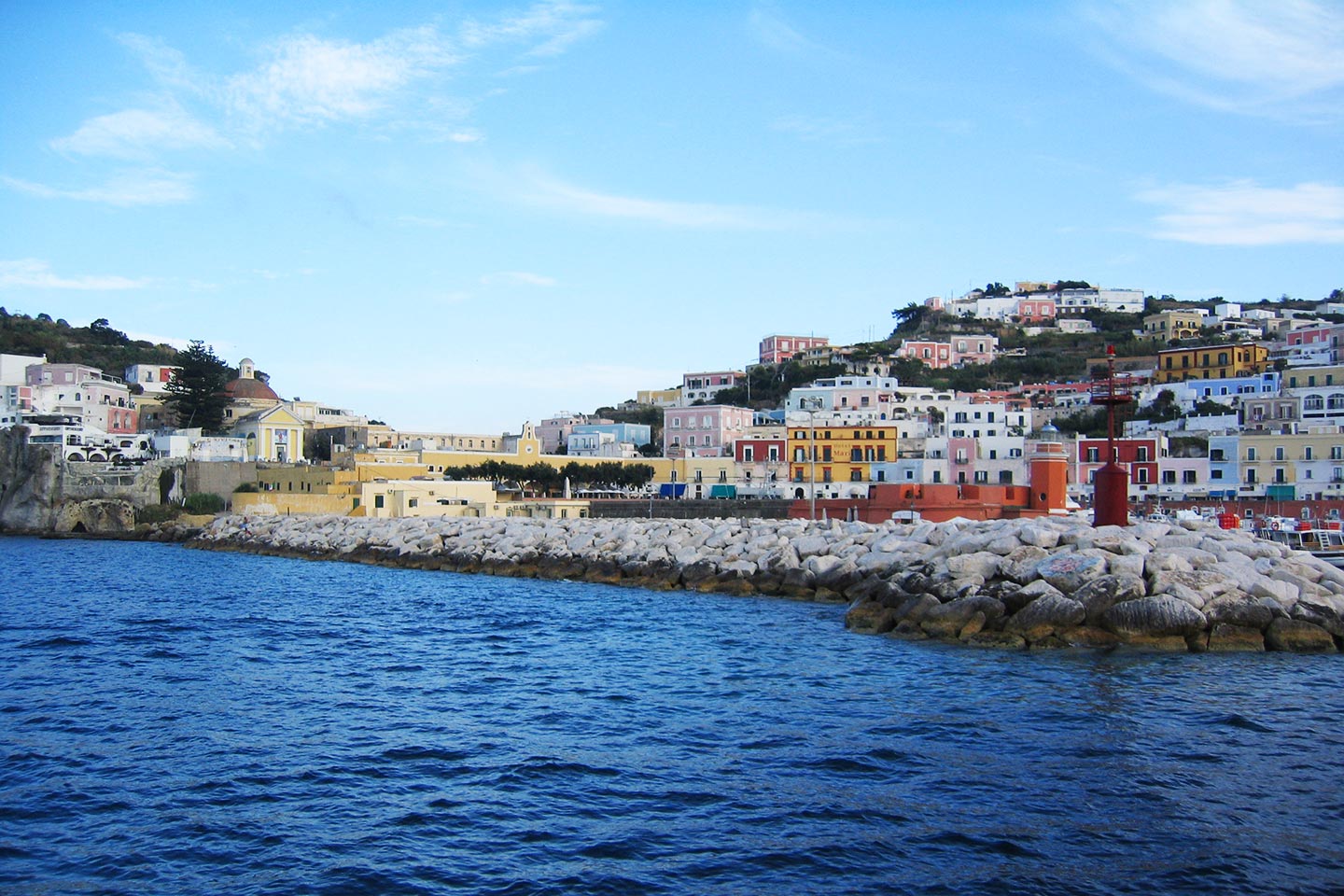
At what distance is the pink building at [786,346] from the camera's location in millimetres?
102188

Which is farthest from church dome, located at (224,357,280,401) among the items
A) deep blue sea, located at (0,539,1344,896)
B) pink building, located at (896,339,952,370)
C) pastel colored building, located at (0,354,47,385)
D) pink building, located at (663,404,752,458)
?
deep blue sea, located at (0,539,1344,896)

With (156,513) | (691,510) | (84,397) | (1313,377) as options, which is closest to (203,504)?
(156,513)

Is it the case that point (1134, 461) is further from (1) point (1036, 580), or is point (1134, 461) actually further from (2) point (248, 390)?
(2) point (248, 390)

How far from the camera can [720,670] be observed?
16.2m

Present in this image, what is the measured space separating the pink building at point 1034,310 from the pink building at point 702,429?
62039 mm

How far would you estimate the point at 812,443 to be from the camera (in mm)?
44781

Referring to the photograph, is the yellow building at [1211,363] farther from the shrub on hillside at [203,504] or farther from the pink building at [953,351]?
the shrub on hillside at [203,504]

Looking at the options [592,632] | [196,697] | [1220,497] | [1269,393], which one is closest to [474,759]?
[196,697]

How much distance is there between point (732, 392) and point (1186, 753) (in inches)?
3137

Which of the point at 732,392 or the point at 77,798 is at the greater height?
the point at 732,392

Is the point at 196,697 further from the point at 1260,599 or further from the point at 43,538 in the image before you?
the point at 43,538

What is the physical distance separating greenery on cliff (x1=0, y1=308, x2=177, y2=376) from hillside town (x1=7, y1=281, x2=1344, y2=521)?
9.98 meters

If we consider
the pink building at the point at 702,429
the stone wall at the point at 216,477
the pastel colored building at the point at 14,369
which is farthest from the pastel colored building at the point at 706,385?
the pastel colored building at the point at 14,369

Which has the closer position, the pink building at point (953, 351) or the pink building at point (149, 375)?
the pink building at point (149, 375)
